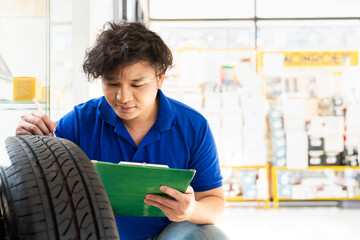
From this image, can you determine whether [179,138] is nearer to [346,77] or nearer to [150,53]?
[150,53]

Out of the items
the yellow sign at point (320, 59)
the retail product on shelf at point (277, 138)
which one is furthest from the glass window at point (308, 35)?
the retail product on shelf at point (277, 138)

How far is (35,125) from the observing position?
1.06 metres

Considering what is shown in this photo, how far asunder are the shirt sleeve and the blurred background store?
2.35m

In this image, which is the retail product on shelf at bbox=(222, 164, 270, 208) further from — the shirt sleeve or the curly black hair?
the curly black hair

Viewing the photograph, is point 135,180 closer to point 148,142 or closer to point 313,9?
point 148,142

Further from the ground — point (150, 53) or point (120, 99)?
point (150, 53)

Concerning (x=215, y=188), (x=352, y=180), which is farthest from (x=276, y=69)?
(x=215, y=188)

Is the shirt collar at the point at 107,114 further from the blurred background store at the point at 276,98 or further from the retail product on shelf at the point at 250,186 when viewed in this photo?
the retail product on shelf at the point at 250,186

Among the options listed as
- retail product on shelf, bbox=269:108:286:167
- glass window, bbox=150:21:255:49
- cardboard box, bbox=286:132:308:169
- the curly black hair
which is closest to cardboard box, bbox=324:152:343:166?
cardboard box, bbox=286:132:308:169

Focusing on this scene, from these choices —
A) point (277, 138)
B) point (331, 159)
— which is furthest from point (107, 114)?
point (331, 159)

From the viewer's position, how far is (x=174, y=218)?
115 centimetres

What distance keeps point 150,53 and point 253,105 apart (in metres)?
3.64

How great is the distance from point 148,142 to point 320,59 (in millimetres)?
4338

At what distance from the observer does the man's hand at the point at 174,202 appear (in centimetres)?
106
